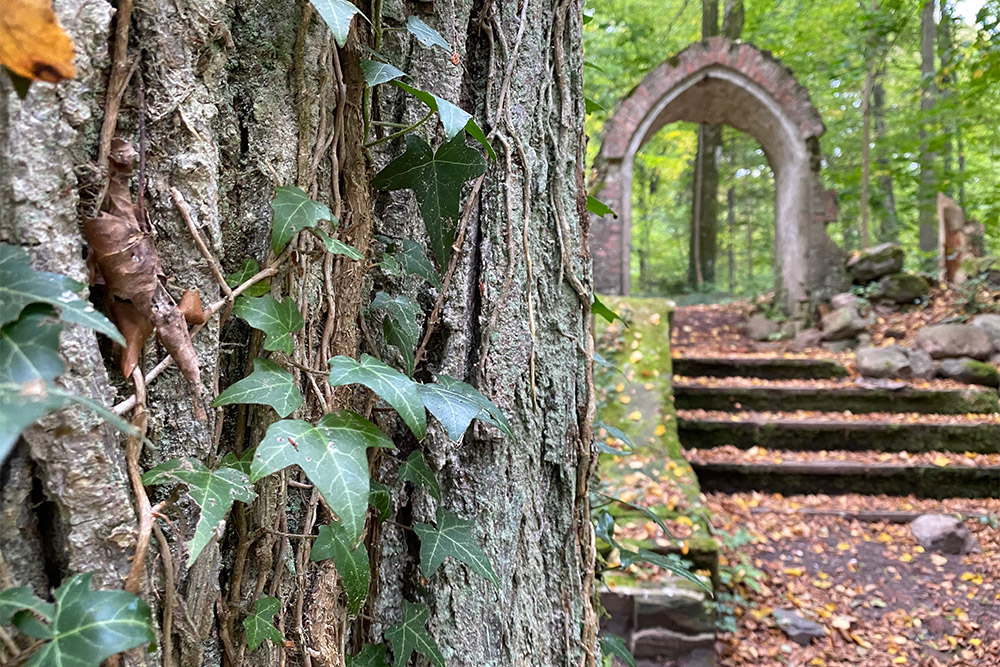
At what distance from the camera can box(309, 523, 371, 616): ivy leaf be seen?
0.81 meters

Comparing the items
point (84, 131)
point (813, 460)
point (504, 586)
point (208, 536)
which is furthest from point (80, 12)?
point (813, 460)

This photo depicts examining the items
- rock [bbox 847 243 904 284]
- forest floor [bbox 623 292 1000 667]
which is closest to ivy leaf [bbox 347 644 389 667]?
forest floor [bbox 623 292 1000 667]

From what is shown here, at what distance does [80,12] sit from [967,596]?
4.63 metres

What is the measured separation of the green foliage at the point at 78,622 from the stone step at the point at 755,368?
18.9 feet

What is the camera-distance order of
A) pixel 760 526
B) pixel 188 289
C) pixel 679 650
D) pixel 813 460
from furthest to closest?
Answer: pixel 813 460, pixel 760 526, pixel 679 650, pixel 188 289

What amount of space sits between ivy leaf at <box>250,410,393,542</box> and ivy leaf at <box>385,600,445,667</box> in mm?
421

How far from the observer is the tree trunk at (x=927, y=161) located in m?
8.95

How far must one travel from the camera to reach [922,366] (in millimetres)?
5660

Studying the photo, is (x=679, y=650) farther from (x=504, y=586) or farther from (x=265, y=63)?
(x=265, y=63)

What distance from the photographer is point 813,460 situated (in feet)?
15.6

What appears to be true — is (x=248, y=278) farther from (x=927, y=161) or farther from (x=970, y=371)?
(x=927, y=161)

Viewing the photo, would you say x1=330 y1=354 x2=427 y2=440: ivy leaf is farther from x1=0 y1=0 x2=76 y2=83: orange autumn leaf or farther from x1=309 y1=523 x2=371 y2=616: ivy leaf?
x1=0 y1=0 x2=76 y2=83: orange autumn leaf

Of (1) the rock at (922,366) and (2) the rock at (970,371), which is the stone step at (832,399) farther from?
(1) the rock at (922,366)

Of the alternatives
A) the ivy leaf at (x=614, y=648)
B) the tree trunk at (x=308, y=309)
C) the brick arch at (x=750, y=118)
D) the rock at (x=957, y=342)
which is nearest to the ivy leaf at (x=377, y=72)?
the tree trunk at (x=308, y=309)
